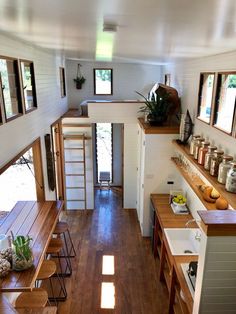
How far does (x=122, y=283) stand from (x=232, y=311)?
2464mm

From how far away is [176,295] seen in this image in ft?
11.1

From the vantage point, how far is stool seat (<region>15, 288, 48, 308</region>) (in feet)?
8.93

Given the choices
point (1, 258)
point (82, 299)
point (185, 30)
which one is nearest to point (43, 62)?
point (1, 258)

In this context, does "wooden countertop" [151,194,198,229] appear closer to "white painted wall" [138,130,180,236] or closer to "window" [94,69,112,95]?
"white painted wall" [138,130,180,236]

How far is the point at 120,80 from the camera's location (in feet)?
25.1

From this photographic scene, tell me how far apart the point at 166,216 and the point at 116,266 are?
4.19 ft

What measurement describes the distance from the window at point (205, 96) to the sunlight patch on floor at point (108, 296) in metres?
2.90

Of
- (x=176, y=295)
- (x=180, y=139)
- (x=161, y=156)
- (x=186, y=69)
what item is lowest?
(x=176, y=295)

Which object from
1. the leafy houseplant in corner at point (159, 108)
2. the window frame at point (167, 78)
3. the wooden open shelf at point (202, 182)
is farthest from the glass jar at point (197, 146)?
the window frame at point (167, 78)

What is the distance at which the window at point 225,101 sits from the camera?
288 centimetres

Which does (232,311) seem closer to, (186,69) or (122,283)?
(122,283)

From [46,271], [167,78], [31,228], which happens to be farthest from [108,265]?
[167,78]

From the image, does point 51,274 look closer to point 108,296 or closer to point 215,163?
point 108,296

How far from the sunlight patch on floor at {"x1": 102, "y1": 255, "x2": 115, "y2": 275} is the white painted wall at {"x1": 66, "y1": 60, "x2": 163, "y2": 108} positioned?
14.9 ft
